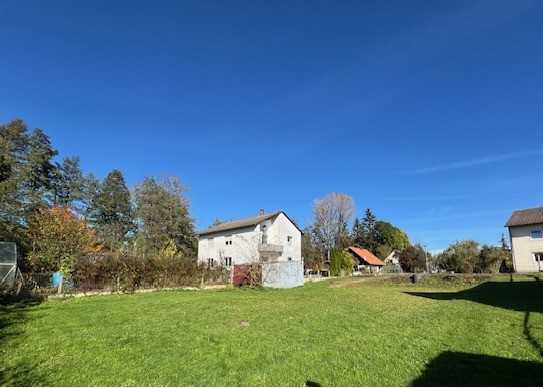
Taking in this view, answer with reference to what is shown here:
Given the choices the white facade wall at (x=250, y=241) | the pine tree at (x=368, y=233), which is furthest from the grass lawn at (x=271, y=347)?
the pine tree at (x=368, y=233)

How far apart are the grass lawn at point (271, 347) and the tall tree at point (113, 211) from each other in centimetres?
4553

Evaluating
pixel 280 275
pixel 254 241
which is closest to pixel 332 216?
pixel 254 241

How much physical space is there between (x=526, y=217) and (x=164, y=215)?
140ft

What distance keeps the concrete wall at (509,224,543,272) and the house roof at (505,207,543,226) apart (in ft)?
1.66

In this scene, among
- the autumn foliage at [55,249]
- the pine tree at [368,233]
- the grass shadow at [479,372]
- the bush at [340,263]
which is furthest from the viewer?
the pine tree at [368,233]

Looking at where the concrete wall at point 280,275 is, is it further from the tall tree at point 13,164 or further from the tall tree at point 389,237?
the tall tree at point 389,237

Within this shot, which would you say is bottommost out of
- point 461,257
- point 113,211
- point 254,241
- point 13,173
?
point 461,257

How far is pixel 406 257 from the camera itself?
190ft

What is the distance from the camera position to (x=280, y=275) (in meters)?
23.3

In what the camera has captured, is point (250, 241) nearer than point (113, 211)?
Yes

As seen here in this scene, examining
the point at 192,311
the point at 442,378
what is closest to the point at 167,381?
the point at 442,378

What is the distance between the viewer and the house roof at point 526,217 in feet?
106

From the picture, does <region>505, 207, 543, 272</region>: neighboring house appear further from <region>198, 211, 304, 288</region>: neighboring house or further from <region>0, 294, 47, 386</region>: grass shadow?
<region>0, 294, 47, 386</region>: grass shadow

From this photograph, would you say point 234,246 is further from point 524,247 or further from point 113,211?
point 524,247
